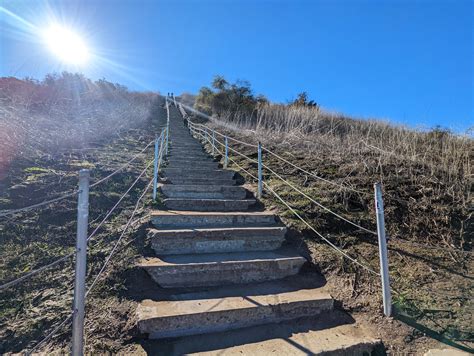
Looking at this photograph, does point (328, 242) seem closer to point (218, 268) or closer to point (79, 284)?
point (218, 268)

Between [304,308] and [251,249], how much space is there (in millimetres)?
1055

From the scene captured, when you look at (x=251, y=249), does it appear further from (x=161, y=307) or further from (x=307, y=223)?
(x=161, y=307)

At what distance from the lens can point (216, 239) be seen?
361cm

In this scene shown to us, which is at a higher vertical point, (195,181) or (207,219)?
(195,181)

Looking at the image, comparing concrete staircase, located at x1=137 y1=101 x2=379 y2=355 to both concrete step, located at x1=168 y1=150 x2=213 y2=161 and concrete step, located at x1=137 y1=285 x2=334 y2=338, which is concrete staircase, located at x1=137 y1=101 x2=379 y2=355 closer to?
concrete step, located at x1=137 y1=285 x2=334 y2=338

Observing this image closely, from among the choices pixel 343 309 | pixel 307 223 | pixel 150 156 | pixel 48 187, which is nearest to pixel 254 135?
pixel 150 156

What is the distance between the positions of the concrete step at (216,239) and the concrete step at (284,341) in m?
1.13

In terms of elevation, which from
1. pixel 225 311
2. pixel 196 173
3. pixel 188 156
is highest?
pixel 188 156

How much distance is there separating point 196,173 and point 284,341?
162 inches

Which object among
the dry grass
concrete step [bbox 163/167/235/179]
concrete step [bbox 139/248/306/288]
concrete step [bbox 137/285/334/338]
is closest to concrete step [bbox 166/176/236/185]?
concrete step [bbox 163/167/235/179]

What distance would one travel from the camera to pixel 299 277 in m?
3.37

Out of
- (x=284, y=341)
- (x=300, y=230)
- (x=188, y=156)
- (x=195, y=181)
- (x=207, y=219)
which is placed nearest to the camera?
(x=284, y=341)

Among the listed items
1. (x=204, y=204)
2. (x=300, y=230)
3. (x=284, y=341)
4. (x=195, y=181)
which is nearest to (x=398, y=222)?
(x=300, y=230)

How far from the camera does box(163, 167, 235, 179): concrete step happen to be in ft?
19.2
